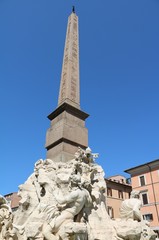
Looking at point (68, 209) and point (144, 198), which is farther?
point (144, 198)

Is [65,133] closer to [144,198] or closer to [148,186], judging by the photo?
[148,186]

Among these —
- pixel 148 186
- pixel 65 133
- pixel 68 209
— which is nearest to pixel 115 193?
pixel 148 186

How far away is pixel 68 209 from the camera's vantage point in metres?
3.97

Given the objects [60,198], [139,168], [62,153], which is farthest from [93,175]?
[139,168]

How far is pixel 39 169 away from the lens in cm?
560

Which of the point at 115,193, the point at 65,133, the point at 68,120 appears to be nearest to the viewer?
the point at 65,133

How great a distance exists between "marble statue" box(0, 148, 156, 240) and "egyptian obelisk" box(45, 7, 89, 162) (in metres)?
0.60

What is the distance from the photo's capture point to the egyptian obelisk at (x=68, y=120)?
240 inches

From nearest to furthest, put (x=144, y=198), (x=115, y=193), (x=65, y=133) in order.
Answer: (x=65, y=133), (x=144, y=198), (x=115, y=193)

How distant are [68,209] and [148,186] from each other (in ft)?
69.5

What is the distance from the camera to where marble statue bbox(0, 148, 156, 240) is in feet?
12.4

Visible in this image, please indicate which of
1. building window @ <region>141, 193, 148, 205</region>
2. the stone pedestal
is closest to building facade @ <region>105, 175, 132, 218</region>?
building window @ <region>141, 193, 148, 205</region>

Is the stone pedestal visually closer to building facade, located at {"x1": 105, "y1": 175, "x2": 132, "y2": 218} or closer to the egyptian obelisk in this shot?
the egyptian obelisk

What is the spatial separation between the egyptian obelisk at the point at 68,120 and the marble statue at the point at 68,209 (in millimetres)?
596
